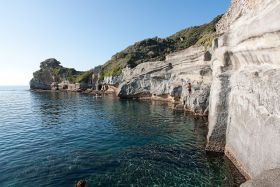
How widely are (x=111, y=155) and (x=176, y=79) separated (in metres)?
37.8

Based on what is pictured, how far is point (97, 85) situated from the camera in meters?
108

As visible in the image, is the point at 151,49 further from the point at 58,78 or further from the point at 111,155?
the point at 111,155

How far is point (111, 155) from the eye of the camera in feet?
79.4

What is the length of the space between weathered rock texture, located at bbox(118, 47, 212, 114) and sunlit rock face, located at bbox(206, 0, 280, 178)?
1744 cm

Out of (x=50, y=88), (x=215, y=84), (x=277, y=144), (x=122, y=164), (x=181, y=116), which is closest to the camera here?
(x=277, y=144)

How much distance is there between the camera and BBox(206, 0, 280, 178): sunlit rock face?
14.5 metres

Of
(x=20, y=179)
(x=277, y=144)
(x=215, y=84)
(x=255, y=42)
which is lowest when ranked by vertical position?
(x=20, y=179)

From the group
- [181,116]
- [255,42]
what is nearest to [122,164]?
[255,42]

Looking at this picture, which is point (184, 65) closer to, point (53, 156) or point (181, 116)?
point (181, 116)

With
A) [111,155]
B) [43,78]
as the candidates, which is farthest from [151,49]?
[111,155]

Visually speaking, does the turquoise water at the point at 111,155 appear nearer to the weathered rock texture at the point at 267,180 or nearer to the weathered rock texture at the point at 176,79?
the weathered rock texture at the point at 267,180

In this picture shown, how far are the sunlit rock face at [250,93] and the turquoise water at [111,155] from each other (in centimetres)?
232

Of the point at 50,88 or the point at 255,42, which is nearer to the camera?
the point at 255,42

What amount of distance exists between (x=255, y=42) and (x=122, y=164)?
13969 millimetres
